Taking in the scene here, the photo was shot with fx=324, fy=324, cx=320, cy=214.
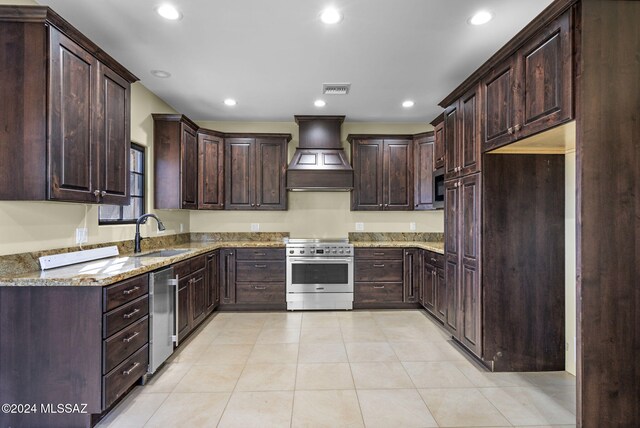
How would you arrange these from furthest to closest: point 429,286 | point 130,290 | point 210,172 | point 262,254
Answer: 1. point 210,172
2. point 262,254
3. point 429,286
4. point 130,290

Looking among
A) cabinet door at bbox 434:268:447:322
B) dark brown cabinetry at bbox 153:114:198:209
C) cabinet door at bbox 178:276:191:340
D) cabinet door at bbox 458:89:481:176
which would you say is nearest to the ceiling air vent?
cabinet door at bbox 458:89:481:176

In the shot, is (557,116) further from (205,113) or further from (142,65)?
(205,113)

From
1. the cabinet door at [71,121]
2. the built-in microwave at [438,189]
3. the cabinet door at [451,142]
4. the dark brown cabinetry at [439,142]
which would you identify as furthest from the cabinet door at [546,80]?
the cabinet door at [71,121]

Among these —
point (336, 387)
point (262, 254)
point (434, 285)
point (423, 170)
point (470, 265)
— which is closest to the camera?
point (336, 387)

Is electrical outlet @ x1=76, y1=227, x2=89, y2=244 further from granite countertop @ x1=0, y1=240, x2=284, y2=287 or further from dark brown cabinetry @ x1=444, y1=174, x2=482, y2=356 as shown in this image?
dark brown cabinetry @ x1=444, y1=174, x2=482, y2=356

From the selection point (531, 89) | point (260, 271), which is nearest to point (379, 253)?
point (260, 271)

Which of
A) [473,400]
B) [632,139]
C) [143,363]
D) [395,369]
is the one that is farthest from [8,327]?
[632,139]

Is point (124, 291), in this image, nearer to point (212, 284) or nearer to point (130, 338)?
point (130, 338)

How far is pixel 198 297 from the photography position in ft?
11.8

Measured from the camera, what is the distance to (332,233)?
4988mm

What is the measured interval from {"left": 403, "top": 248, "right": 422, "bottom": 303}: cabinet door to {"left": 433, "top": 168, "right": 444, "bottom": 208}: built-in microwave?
680mm

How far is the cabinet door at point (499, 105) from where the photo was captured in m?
2.28

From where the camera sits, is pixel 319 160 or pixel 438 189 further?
pixel 319 160

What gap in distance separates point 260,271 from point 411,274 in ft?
6.64
